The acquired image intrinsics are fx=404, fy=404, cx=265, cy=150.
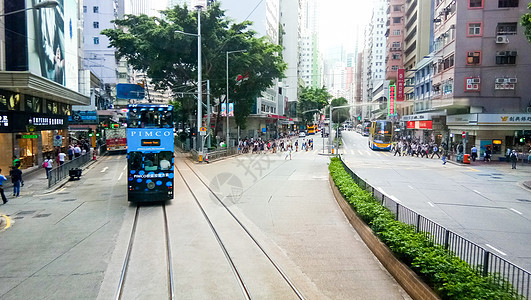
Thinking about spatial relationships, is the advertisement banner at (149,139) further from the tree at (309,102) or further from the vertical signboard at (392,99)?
the tree at (309,102)

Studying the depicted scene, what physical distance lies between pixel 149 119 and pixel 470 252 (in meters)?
12.9

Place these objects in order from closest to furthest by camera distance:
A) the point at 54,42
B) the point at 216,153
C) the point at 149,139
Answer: the point at 149,139, the point at 54,42, the point at 216,153

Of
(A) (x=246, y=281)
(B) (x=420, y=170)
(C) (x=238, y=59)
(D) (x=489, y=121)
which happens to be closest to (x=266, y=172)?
(B) (x=420, y=170)

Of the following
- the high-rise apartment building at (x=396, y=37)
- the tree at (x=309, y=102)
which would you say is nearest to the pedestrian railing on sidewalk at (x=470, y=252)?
the high-rise apartment building at (x=396, y=37)

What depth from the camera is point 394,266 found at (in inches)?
343

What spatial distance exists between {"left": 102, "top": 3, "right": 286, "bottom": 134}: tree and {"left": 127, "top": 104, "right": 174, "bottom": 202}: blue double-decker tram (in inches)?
811

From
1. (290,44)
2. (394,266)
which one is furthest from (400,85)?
(394,266)

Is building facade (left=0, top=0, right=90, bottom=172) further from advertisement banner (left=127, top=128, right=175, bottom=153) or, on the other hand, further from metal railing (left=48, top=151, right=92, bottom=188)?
advertisement banner (left=127, top=128, right=175, bottom=153)

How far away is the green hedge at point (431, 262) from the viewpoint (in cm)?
612

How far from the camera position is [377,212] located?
11195 millimetres

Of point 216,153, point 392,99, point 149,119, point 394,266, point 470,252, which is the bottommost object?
point 394,266

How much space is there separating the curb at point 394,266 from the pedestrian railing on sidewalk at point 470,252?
0.92 m

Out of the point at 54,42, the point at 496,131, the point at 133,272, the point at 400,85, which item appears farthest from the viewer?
the point at 400,85

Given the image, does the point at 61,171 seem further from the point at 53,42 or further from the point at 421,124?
the point at 421,124
